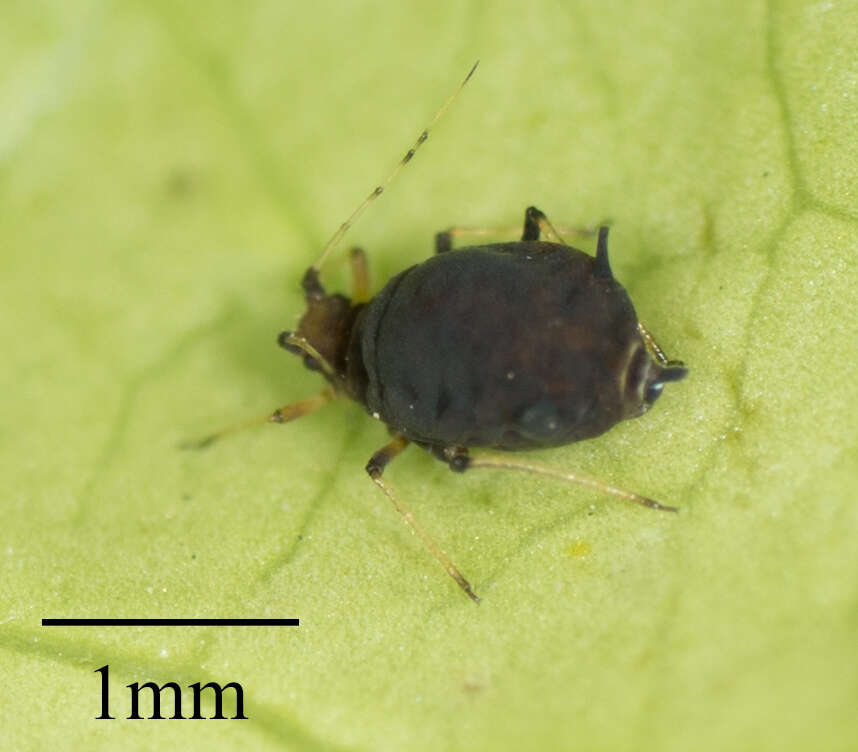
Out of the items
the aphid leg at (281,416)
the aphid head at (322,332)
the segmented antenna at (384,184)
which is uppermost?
the segmented antenna at (384,184)

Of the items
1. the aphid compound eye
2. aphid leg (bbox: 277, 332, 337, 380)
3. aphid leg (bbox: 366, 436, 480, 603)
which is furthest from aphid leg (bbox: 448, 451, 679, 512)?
aphid leg (bbox: 277, 332, 337, 380)

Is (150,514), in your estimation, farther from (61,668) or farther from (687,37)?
(687,37)

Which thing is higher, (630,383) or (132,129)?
(132,129)

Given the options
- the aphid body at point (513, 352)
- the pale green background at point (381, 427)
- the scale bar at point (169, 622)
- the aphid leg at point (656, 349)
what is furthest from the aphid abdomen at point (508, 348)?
the scale bar at point (169, 622)

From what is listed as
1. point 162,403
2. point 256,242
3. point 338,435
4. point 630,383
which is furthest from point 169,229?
point 630,383

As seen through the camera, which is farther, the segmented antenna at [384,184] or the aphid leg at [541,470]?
the segmented antenna at [384,184]

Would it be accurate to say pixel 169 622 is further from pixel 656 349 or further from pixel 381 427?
pixel 656 349

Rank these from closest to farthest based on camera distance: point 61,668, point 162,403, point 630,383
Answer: point 630,383 → point 61,668 → point 162,403

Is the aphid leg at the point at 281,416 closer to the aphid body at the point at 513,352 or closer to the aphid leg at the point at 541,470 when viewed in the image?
the aphid body at the point at 513,352
